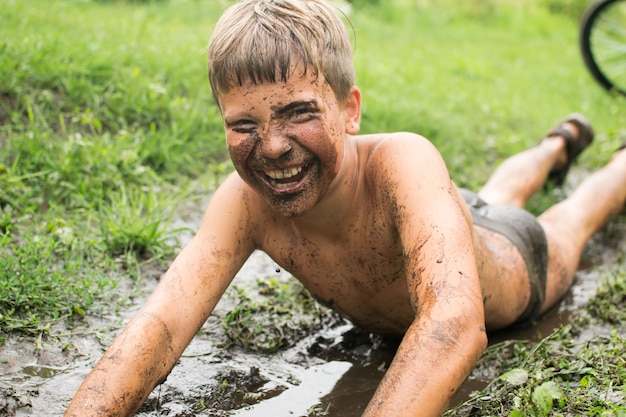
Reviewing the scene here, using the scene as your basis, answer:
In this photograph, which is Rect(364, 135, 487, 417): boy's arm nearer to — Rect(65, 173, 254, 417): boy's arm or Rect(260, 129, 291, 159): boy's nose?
Rect(260, 129, 291, 159): boy's nose

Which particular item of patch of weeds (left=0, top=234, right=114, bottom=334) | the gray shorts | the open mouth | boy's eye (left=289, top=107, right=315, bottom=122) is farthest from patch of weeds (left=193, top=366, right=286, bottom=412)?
the gray shorts

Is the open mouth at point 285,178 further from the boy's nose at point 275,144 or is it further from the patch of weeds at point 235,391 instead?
the patch of weeds at point 235,391

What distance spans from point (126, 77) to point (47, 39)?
0.58 m

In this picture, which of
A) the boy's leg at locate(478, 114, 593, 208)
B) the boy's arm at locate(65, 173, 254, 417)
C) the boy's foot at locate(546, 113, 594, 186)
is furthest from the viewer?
the boy's foot at locate(546, 113, 594, 186)

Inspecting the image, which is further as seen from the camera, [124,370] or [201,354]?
[201,354]

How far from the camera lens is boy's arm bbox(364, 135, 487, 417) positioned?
1.91 m

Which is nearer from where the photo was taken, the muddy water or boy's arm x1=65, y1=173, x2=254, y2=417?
boy's arm x1=65, y1=173, x2=254, y2=417

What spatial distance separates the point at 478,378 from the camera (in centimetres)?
283

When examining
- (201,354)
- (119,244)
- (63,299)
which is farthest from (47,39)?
(201,354)

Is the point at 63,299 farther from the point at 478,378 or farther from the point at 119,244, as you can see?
the point at 478,378

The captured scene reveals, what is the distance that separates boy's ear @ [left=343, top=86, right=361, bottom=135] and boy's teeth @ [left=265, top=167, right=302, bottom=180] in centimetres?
30

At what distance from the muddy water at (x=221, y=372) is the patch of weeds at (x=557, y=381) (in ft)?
0.68

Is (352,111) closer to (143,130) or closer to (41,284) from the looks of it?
(41,284)

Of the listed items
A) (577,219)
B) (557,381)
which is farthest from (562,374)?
(577,219)
